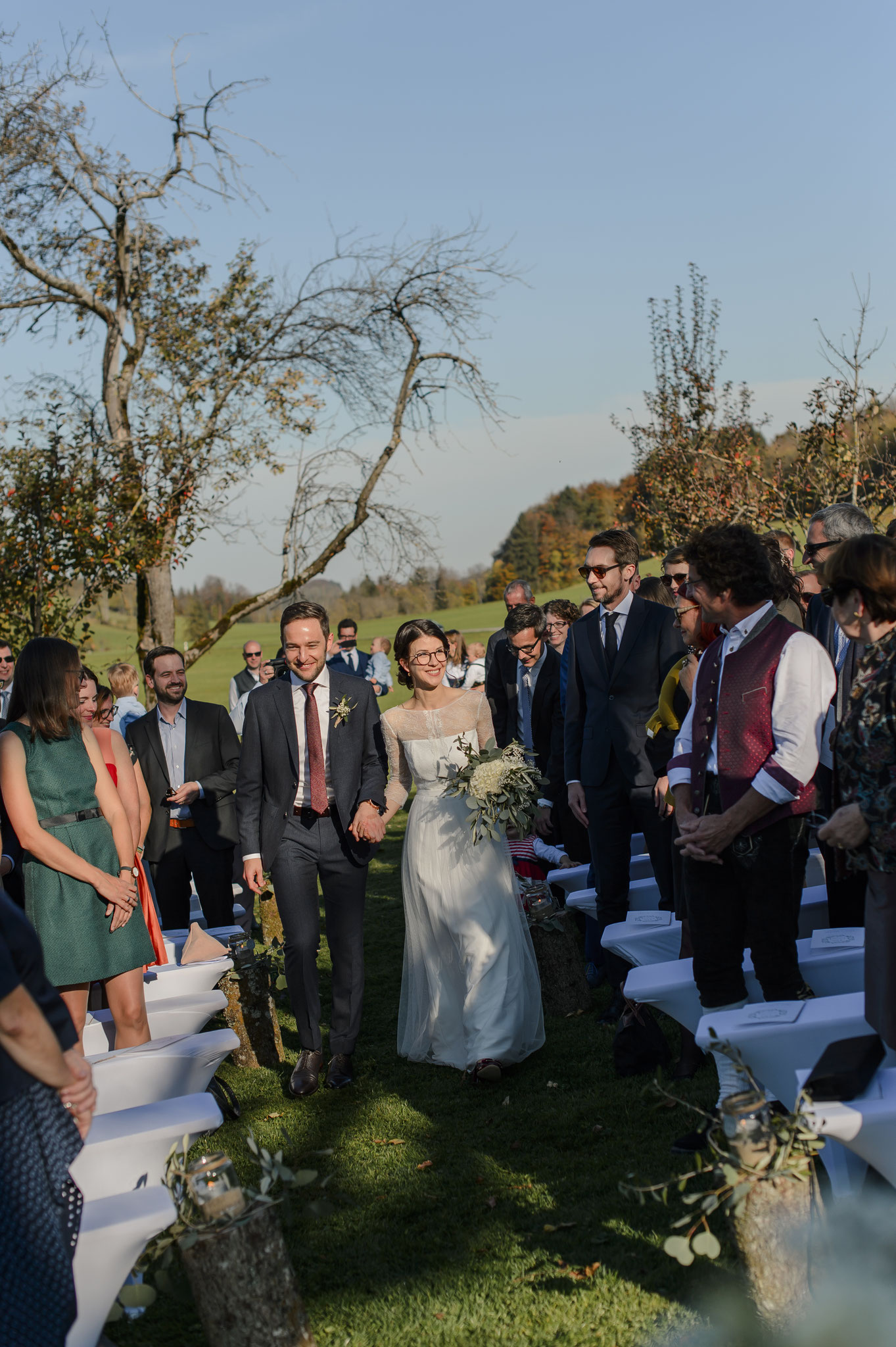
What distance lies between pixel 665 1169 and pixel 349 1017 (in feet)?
6.97

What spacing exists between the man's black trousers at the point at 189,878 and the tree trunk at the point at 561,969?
240cm

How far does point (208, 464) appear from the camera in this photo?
16.9m

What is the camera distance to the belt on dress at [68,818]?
476cm

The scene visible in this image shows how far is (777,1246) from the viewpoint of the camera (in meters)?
2.87

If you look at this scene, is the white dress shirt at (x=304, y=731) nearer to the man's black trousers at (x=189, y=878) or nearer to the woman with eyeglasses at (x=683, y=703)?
the woman with eyeglasses at (x=683, y=703)

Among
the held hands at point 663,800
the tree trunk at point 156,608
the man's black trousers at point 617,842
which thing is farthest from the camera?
the tree trunk at point 156,608

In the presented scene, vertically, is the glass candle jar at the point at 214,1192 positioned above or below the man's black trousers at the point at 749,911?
below

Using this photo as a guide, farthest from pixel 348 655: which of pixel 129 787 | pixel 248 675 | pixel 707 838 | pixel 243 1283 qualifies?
pixel 243 1283

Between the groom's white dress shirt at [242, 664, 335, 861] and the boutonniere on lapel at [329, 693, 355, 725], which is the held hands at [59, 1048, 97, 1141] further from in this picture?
the boutonniere on lapel at [329, 693, 355, 725]

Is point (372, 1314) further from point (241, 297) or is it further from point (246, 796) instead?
point (241, 297)

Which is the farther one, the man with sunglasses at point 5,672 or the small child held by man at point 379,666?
the small child held by man at point 379,666

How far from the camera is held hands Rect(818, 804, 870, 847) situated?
3.21 m

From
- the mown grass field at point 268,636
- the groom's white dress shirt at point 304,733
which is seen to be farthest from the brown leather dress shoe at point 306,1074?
the mown grass field at point 268,636

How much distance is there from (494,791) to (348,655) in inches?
394
